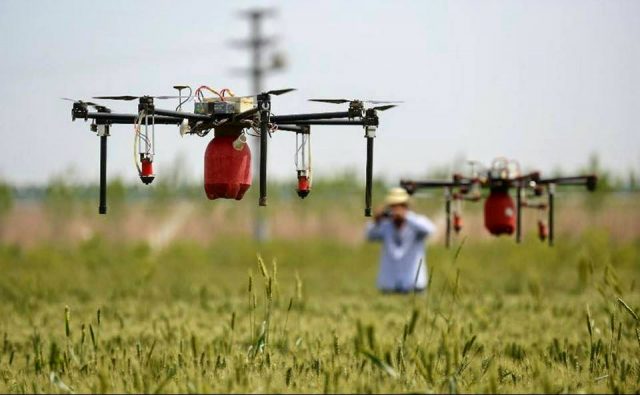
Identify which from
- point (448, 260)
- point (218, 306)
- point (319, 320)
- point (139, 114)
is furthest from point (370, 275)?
point (139, 114)

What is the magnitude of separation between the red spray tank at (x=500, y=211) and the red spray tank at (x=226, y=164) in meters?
3.66

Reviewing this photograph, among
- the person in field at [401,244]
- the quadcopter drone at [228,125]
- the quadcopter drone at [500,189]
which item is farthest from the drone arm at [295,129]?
the person in field at [401,244]

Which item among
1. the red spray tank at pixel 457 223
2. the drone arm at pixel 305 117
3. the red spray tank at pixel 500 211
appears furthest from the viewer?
the red spray tank at pixel 457 223

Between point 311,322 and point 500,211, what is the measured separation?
6.82ft

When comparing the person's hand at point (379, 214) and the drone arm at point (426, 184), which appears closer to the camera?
the drone arm at point (426, 184)

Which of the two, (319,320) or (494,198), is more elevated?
(494,198)

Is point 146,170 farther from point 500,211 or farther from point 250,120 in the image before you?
point 500,211

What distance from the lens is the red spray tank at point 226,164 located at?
7.13 metres

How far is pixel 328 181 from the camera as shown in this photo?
29.6 metres

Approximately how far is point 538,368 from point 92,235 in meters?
18.8

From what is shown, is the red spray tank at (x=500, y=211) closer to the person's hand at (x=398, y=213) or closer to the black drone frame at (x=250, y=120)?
the black drone frame at (x=250, y=120)

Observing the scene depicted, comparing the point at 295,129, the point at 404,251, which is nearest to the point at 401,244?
the point at 404,251

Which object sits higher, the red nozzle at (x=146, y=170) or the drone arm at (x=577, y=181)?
the red nozzle at (x=146, y=170)

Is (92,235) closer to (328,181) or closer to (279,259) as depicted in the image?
(279,259)
